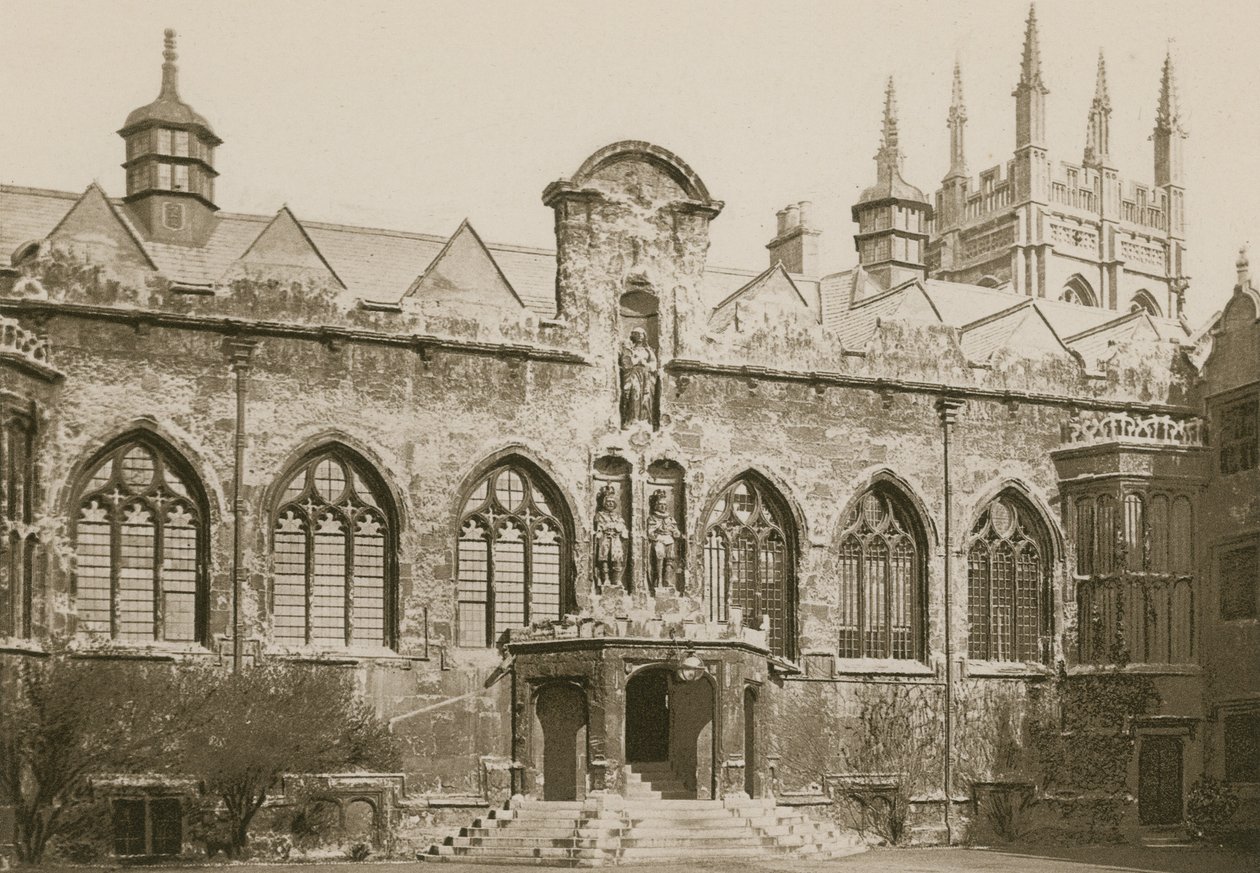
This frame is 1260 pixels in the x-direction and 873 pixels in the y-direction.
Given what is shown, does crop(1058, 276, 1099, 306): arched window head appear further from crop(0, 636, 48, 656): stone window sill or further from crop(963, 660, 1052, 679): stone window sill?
crop(0, 636, 48, 656): stone window sill

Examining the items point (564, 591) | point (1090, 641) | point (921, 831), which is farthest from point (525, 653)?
point (1090, 641)

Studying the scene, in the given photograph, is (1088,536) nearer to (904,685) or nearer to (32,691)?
(904,685)

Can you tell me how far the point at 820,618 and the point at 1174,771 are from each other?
25.3ft

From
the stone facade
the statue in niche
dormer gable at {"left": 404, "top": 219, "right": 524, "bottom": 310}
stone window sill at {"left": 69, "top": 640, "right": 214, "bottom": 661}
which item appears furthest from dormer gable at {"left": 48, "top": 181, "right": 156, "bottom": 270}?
the statue in niche

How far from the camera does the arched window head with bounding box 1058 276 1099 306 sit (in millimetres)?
74188

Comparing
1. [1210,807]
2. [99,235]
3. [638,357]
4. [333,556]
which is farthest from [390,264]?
[1210,807]

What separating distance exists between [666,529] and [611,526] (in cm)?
97

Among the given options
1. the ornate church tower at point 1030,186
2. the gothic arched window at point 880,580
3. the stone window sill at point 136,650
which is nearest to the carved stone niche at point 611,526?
the gothic arched window at point 880,580

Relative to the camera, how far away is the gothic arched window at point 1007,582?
36.1 metres

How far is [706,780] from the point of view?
30.1 meters

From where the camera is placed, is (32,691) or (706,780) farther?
(706,780)

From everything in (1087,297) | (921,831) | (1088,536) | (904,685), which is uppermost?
(1087,297)

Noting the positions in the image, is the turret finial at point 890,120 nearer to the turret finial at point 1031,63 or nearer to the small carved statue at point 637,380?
the turret finial at point 1031,63

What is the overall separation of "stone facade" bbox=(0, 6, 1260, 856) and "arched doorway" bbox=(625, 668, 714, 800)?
65 mm
